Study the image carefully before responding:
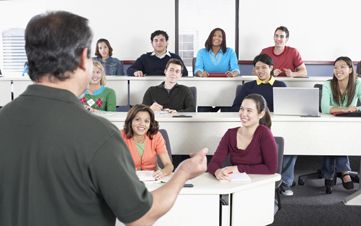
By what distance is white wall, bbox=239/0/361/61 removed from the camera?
712cm

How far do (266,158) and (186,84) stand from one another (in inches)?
98.5

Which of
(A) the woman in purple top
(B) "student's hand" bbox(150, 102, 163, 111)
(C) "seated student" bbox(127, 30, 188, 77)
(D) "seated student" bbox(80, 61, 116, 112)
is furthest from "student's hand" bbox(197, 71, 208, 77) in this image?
(A) the woman in purple top

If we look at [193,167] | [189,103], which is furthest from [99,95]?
[193,167]

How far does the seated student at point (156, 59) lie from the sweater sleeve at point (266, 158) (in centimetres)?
292

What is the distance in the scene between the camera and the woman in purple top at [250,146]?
265 cm

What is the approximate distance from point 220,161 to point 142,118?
580 millimetres

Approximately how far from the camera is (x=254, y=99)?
299cm

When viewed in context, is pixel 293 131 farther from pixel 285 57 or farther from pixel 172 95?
pixel 285 57

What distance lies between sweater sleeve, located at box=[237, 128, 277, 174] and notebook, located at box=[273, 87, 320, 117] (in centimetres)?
99

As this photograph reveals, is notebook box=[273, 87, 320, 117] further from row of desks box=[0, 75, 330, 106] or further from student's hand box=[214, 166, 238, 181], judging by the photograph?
student's hand box=[214, 166, 238, 181]

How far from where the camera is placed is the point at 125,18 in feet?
24.1

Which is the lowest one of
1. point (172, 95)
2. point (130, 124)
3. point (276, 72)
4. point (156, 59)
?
point (130, 124)

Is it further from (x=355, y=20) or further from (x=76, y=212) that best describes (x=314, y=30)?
(x=76, y=212)

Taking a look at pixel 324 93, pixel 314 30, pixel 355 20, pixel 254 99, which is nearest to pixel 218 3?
pixel 314 30
